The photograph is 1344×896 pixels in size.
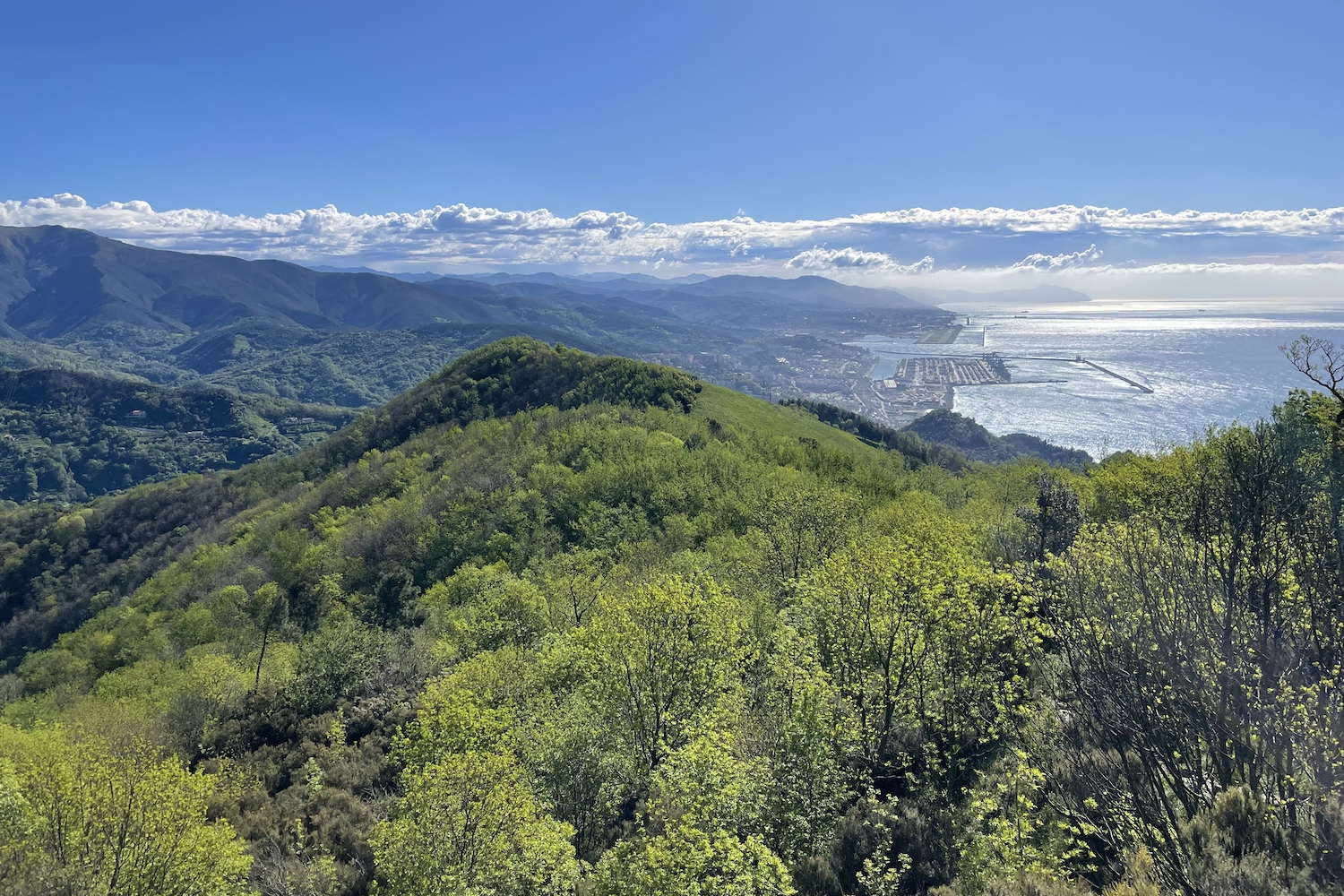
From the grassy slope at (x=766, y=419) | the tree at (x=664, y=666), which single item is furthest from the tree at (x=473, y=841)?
the grassy slope at (x=766, y=419)

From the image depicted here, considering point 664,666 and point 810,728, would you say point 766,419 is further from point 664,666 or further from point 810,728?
point 810,728

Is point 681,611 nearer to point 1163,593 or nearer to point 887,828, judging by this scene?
point 887,828

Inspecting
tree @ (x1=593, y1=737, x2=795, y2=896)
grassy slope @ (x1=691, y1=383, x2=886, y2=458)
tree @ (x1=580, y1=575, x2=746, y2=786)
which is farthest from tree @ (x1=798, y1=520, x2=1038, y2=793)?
grassy slope @ (x1=691, y1=383, x2=886, y2=458)

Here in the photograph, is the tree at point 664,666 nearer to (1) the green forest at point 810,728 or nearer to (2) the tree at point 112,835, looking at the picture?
(1) the green forest at point 810,728

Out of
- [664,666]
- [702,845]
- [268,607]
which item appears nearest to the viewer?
[702,845]

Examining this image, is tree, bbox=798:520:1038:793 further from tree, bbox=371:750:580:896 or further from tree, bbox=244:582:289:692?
tree, bbox=244:582:289:692

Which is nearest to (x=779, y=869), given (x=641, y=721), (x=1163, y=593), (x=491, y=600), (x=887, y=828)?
(x=887, y=828)

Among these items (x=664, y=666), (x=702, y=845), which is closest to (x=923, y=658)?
(x=664, y=666)
